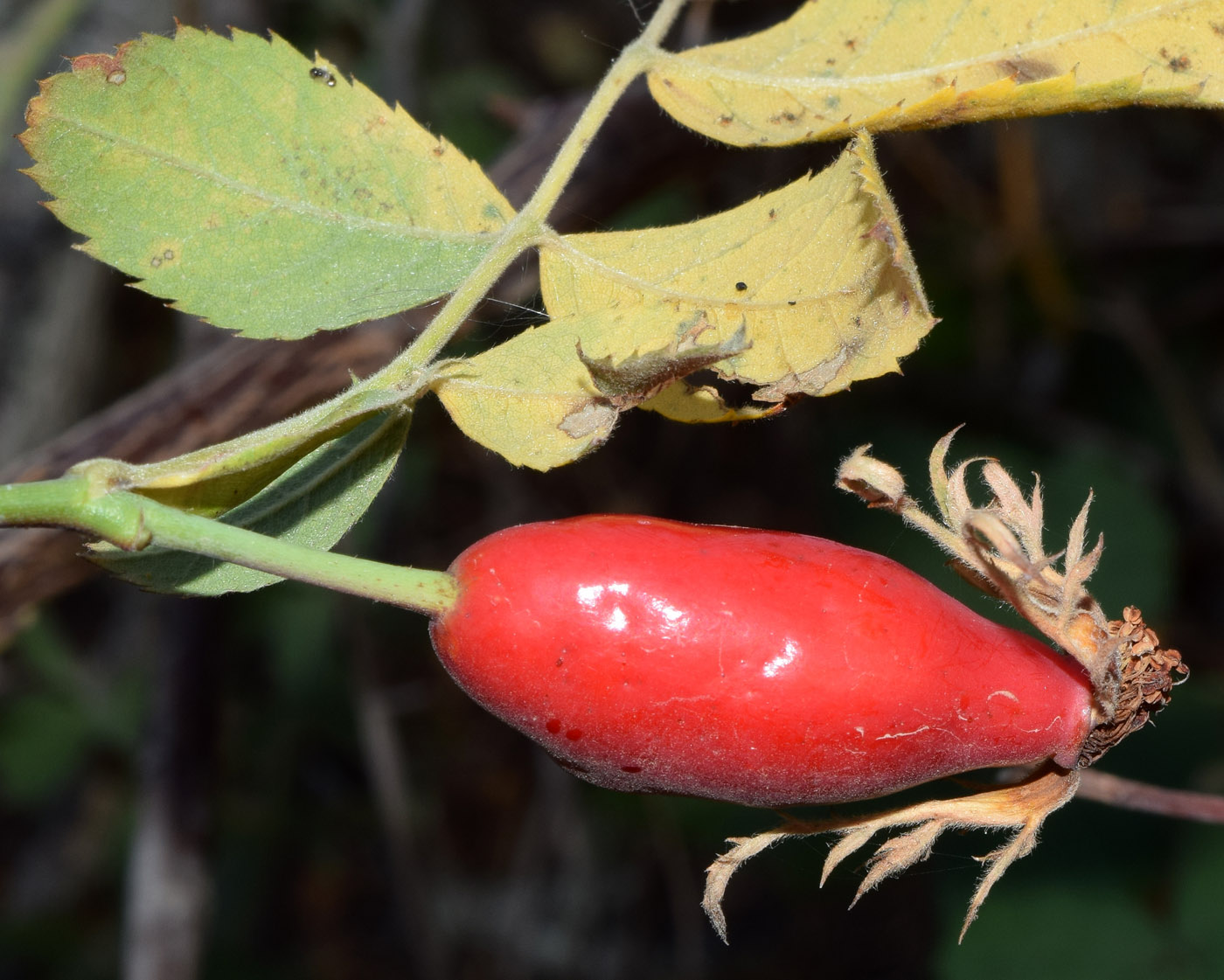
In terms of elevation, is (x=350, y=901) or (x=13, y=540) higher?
(x=13, y=540)

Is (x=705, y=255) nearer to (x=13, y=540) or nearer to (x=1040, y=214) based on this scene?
(x=13, y=540)

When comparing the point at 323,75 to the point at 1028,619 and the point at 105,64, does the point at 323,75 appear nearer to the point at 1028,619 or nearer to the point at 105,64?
the point at 105,64

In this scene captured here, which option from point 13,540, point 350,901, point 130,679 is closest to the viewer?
point 13,540

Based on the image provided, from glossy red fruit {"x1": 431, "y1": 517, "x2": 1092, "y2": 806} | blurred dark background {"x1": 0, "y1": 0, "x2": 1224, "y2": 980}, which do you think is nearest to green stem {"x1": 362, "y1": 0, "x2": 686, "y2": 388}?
glossy red fruit {"x1": 431, "y1": 517, "x2": 1092, "y2": 806}

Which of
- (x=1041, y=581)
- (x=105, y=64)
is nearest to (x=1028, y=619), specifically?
(x=1041, y=581)

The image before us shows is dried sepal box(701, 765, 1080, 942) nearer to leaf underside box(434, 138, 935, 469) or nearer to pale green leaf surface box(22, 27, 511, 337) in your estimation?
leaf underside box(434, 138, 935, 469)

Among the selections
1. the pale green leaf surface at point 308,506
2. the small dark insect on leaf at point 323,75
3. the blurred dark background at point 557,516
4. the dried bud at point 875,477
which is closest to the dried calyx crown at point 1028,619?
the dried bud at point 875,477

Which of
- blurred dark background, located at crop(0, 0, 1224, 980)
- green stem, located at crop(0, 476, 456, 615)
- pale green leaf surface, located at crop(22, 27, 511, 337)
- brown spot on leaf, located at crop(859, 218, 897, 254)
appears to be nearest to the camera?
green stem, located at crop(0, 476, 456, 615)

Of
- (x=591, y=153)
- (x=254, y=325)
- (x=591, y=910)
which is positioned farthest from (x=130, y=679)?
(x=254, y=325)
